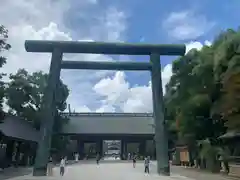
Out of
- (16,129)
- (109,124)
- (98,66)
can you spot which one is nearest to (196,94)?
(98,66)

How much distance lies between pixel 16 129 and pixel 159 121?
53.2ft

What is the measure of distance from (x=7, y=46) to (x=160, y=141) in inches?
565

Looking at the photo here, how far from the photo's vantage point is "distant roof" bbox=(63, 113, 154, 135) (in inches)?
2484

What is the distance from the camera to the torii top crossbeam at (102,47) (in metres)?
28.4

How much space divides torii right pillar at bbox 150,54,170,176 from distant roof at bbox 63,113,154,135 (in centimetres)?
3273

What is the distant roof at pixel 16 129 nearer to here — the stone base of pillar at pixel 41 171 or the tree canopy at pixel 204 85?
the stone base of pillar at pixel 41 171

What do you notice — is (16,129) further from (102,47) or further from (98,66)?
(102,47)

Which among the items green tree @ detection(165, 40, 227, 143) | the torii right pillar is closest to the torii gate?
the torii right pillar

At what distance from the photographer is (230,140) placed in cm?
2784

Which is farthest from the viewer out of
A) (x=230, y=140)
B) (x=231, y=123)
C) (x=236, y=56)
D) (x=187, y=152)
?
(x=187, y=152)

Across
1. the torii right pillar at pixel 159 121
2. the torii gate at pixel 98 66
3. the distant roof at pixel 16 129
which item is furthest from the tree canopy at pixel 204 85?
the distant roof at pixel 16 129

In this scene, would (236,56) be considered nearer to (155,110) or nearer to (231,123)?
(231,123)

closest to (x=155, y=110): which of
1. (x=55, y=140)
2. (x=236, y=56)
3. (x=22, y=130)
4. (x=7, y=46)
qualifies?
(x=236, y=56)

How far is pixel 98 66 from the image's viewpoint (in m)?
30.1
